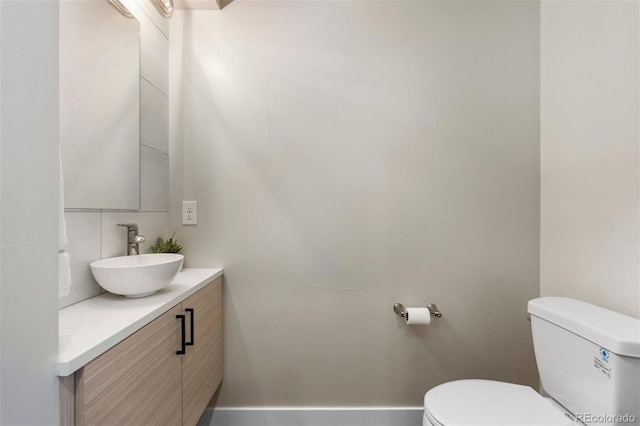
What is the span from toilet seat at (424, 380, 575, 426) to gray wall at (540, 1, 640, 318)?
0.48 metres

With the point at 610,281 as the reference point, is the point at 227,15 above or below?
above

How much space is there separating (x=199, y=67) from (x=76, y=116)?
66 centimetres

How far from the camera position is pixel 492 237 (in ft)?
4.51

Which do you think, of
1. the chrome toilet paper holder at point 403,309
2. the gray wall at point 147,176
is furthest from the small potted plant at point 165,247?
the chrome toilet paper holder at point 403,309

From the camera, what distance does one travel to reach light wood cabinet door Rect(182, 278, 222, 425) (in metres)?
1.00

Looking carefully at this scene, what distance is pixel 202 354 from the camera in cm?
113

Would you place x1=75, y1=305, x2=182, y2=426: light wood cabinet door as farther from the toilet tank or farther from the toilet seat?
the toilet tank

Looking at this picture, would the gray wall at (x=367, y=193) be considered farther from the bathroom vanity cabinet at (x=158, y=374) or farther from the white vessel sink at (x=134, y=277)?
the white vessel sink at (x=134, y=277)

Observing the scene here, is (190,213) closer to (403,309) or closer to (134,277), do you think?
(134,277)

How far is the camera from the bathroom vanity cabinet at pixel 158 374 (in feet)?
1.92

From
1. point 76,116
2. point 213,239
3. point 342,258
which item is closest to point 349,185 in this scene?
point 342,258

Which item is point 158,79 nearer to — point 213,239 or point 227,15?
point 227,15

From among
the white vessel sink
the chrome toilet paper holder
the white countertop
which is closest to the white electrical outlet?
the white countertop

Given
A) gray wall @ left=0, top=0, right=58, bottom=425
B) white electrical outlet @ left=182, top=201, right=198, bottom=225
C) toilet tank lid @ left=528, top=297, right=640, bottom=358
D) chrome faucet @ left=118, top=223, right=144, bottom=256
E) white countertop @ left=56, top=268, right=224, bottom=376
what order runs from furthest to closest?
white electrical outlet @ left=182, top=201, right=198, bottom=225, chrome faucet @ left=118, top=223, right=144, bottom=256, toilet tank lid @ left=528, top=297, right=640, bottom=358, white countertop @ left=56, top=268, right=224, bottom=376, gray wall @ left=0, top=0, right=58, bottom=425
